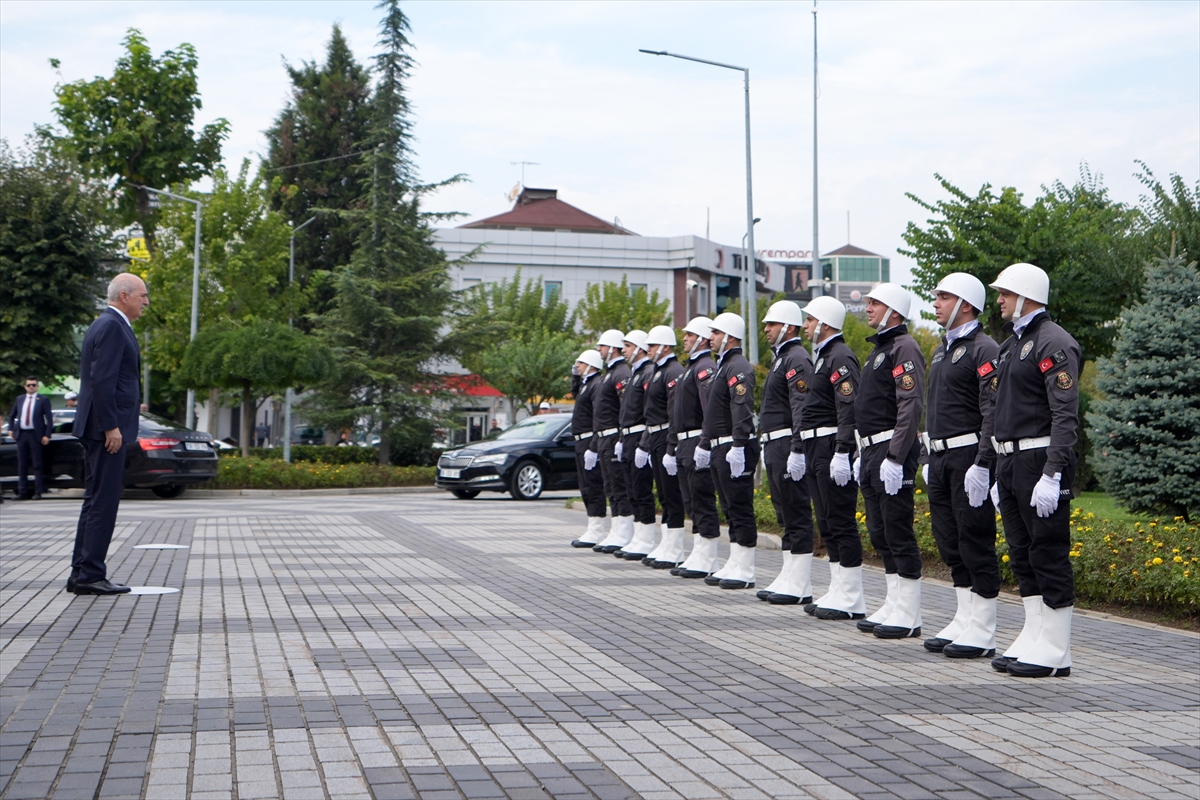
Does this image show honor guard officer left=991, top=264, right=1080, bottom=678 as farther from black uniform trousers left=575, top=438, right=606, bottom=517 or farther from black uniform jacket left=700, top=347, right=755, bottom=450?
black uniform trousers left=575, top=438, right=606, bottom=517

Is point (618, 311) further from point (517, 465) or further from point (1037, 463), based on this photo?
point (1037, 463)

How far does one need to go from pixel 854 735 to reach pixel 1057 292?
19613 millimetres

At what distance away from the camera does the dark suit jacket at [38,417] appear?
2125 cm

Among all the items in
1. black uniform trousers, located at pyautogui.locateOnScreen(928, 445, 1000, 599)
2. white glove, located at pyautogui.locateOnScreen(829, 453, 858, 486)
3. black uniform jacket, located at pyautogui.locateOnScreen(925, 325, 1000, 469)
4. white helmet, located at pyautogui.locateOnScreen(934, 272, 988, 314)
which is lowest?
black uniform trousers, located at pyautogui.locateOnScreen(928, 445, 1000, 599)

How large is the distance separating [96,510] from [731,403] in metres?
4.90

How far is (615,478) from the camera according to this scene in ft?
46.4

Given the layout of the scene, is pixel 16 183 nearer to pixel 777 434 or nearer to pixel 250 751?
pixel 777 434

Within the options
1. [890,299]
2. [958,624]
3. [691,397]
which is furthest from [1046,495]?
[691,397]

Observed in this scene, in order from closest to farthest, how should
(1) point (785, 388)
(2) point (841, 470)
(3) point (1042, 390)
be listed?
(3) point (1042, 390), (2) point (841, 470), (1) point (785, 388)

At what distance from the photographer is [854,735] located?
545 cm

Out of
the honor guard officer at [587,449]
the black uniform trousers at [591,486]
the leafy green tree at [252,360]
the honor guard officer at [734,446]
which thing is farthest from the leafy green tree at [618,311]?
the honor guard officer at [734,446]

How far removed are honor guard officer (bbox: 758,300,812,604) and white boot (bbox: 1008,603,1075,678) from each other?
2848 millimetres

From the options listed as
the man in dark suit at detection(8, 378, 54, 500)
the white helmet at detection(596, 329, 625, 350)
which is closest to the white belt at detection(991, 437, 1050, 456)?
the white helmet at detection(596, 329, 625, 350)

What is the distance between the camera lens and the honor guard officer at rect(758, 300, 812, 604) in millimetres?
9867
